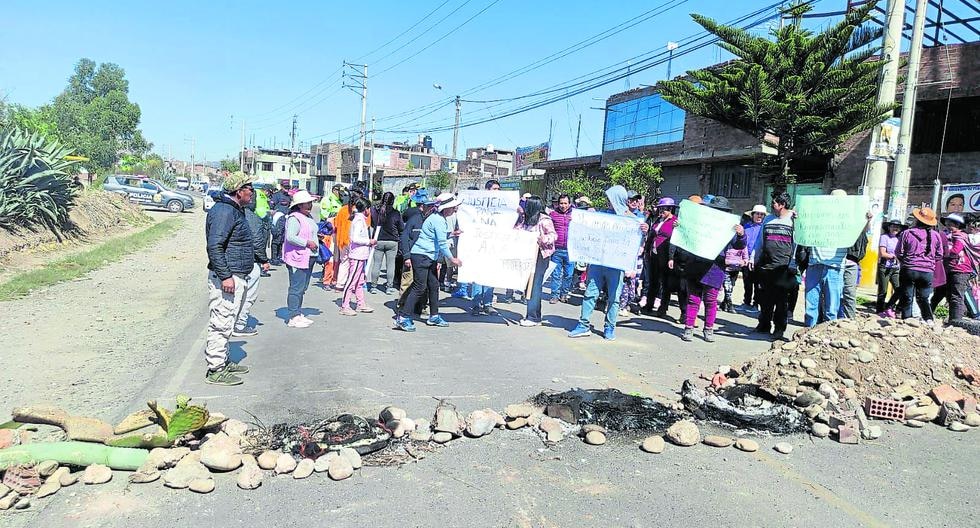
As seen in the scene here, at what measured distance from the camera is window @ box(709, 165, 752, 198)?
74.2ft

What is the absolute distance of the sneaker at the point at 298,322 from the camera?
8188mm

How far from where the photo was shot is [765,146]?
20328 millimetres

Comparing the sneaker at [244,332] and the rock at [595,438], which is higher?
the rock at [595,438]

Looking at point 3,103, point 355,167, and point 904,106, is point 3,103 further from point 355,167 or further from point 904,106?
point 355,167

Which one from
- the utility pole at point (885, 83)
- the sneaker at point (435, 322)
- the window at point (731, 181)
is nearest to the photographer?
the sneaker at point (435, 322)

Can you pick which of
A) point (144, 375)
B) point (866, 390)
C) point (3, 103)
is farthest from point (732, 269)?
point (3, 103)

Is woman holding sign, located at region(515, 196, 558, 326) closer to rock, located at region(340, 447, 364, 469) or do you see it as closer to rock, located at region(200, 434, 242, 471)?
rock, located at region(340, 447, 364, 469)

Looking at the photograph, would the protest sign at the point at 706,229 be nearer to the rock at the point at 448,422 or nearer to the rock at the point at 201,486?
the rock at the point at 448,422

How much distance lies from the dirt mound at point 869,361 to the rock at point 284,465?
391 centimetres

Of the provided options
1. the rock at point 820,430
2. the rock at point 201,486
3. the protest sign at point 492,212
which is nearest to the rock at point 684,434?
the rock at point 820,430

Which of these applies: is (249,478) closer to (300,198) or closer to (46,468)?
(46,468)

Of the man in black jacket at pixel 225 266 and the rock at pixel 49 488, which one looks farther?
the man in black jacket at pixel 225 266

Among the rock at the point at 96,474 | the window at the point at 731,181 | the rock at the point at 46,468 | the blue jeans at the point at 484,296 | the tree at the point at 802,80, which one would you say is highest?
the tree at the point at 802,80

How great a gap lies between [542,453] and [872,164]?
1049cm
